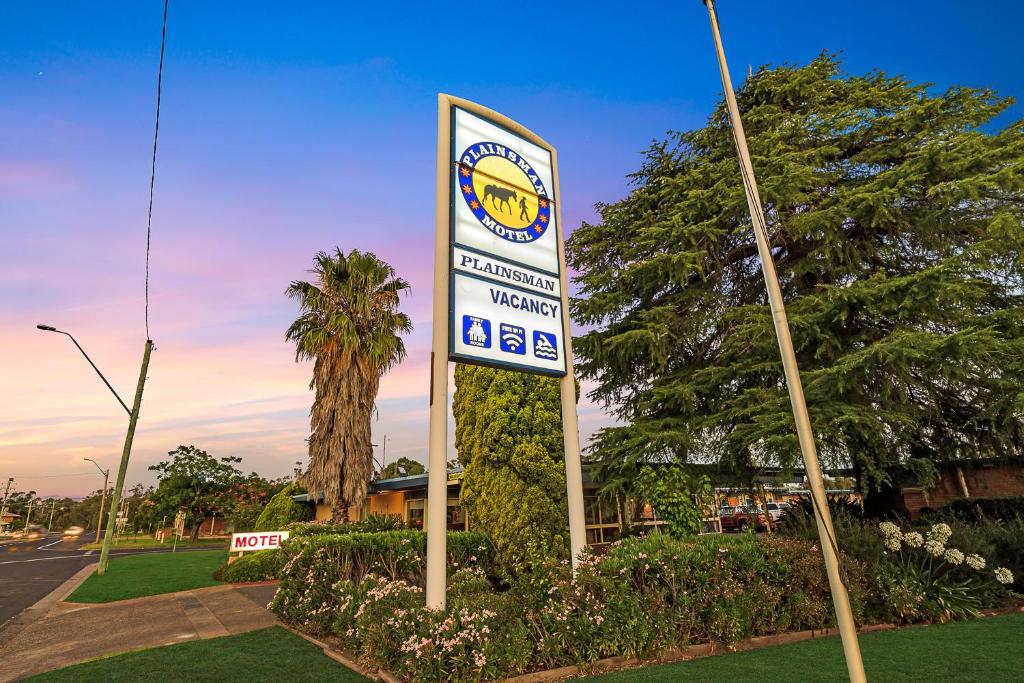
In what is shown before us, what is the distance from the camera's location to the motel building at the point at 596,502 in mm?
12875

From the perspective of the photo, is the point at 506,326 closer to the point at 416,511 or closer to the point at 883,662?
the point at 883,662

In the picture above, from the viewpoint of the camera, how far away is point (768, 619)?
22.0 ft

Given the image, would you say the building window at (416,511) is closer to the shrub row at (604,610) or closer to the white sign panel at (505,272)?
the shrub row at (604,610)

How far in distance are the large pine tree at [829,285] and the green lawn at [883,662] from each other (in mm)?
4204

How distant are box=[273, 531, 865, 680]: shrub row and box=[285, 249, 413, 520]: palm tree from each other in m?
11.3

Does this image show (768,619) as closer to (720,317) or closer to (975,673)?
(975,673)

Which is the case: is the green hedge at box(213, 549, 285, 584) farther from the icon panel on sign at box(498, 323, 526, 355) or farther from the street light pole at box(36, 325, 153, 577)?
the icon panel on sign at box(498, 323, 526, 355)

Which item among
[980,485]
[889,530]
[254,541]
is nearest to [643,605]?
[889,530]

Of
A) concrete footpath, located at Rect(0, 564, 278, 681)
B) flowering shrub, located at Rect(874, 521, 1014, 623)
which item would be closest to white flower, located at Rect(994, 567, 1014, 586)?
flowering shrub, located at Rect(874, 521, 1014, 623)

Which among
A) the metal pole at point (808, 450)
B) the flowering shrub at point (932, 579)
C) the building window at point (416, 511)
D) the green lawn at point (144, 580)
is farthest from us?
the building window at point (416, 511)

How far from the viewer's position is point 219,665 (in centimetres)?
667

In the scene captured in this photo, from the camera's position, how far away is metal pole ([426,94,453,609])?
6547 mm

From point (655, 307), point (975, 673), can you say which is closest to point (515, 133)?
point (655, 307)

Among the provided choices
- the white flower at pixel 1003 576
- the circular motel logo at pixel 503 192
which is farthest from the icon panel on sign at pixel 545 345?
the white flower at pixel 1003 576
